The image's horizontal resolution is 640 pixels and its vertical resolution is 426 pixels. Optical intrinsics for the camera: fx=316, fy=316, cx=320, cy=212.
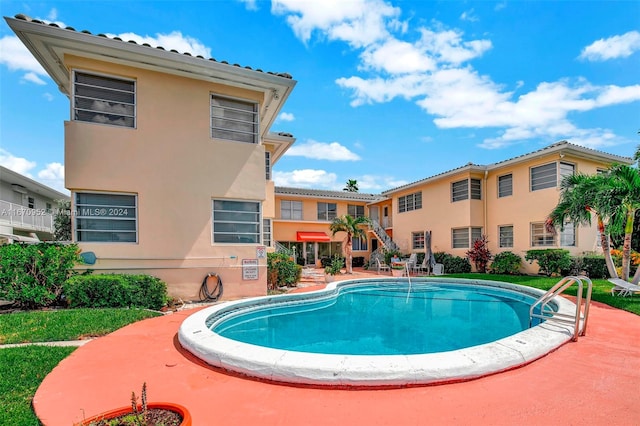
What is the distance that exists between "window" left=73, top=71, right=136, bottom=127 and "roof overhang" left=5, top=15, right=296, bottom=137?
92 centimetres

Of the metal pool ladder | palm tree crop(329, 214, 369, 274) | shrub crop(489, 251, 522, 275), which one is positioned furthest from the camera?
palm tree crop(329, 214, 369, 274)

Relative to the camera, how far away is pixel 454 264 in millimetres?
28547

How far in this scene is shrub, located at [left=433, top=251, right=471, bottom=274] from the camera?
92.4 ft

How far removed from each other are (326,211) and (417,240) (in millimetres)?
11707

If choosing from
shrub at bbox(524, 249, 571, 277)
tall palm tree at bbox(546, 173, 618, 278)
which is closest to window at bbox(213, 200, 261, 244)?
tall palm tree at bbox(546, 173, 618, 278)

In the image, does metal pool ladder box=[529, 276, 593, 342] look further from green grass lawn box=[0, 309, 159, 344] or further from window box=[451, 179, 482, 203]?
window box=[451, 179, 482, 203]

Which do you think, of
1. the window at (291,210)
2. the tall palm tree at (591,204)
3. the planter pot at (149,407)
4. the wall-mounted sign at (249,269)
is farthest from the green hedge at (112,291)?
the window at (291,210)

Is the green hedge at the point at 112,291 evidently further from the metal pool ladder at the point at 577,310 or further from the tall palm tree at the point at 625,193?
the tall palm tree at the point at 625,193

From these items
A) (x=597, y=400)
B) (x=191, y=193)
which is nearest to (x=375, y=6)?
(x=191, y=193)

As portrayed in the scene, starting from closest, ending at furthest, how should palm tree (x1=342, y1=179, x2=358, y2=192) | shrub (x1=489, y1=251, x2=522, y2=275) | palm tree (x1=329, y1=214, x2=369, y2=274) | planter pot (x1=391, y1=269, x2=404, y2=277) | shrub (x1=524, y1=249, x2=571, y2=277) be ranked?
shrub (x1=524, y1=249, x2=571, y2=277), shrub (x1=489, y1=251, x2=522, y2=275), planter pot (x1=391, y1=269, x2=404, y2=277), palm tree (x1=329, y1=214, x2=369, y2=274), palm tree (x1=342, y1=179, x2=358, y2=192)

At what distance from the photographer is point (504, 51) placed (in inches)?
726

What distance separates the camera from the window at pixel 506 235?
26391 millimetres

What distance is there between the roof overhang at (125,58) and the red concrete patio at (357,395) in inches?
467

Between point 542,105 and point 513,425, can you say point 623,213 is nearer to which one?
point 542,105
